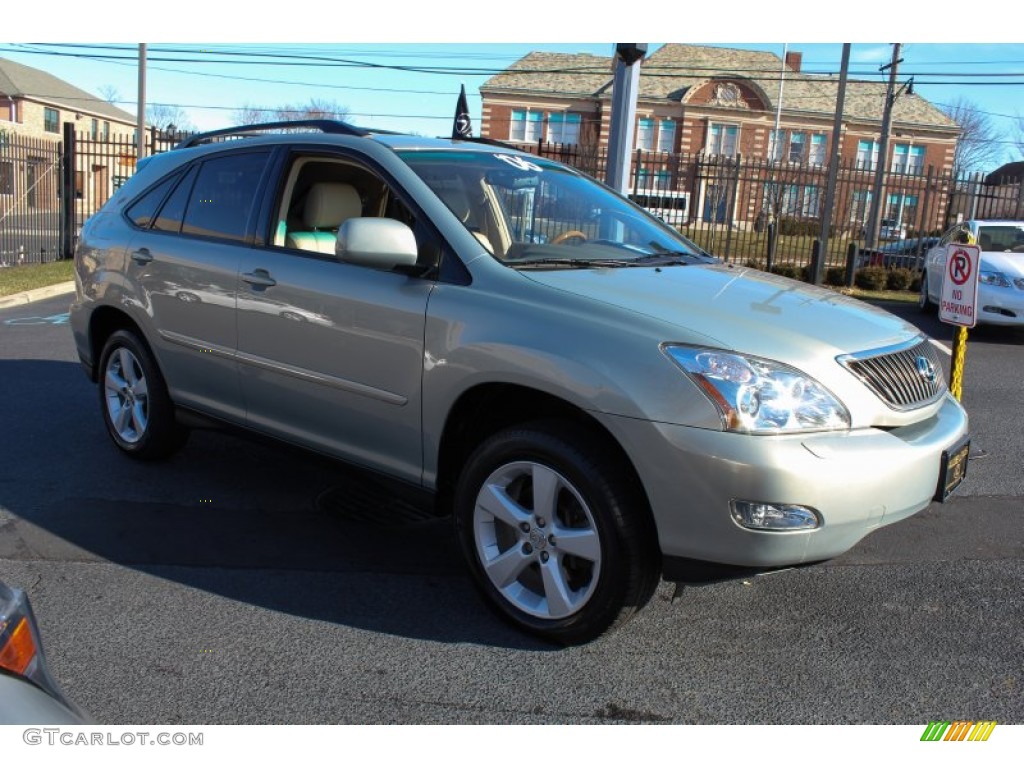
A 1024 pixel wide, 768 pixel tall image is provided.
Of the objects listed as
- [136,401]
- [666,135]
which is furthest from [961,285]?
[666,135]

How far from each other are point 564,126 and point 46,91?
35.0m

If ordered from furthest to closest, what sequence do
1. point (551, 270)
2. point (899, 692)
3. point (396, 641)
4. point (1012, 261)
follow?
point (1012, 261)
point (551, 270)
point (396, 641)
point (899, 692)

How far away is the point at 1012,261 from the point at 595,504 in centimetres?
1022

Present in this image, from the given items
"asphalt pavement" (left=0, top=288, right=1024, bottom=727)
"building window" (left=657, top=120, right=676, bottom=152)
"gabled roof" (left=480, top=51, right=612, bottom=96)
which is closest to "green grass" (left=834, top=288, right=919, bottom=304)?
"asphalt pavement" (left=0, top=288, right=1024, bottom=727)

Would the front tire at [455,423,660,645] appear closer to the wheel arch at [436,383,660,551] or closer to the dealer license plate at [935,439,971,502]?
the wheel arch at [436,383,660,551]

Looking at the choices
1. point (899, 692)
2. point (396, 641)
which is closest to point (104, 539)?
point (396, 641)

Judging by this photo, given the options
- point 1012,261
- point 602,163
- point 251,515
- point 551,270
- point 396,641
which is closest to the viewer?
point 396,641

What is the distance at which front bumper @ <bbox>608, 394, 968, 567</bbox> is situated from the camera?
9.36ft

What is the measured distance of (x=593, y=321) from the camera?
3.17 m

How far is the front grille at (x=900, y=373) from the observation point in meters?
3.17

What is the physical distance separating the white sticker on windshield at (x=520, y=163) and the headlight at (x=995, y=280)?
334 inches

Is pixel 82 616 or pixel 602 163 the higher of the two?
pixel 602 163

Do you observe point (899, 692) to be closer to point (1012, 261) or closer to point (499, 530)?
point (499, 530)

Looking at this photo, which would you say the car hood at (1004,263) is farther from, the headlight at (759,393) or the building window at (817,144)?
the building window at (817,144)
